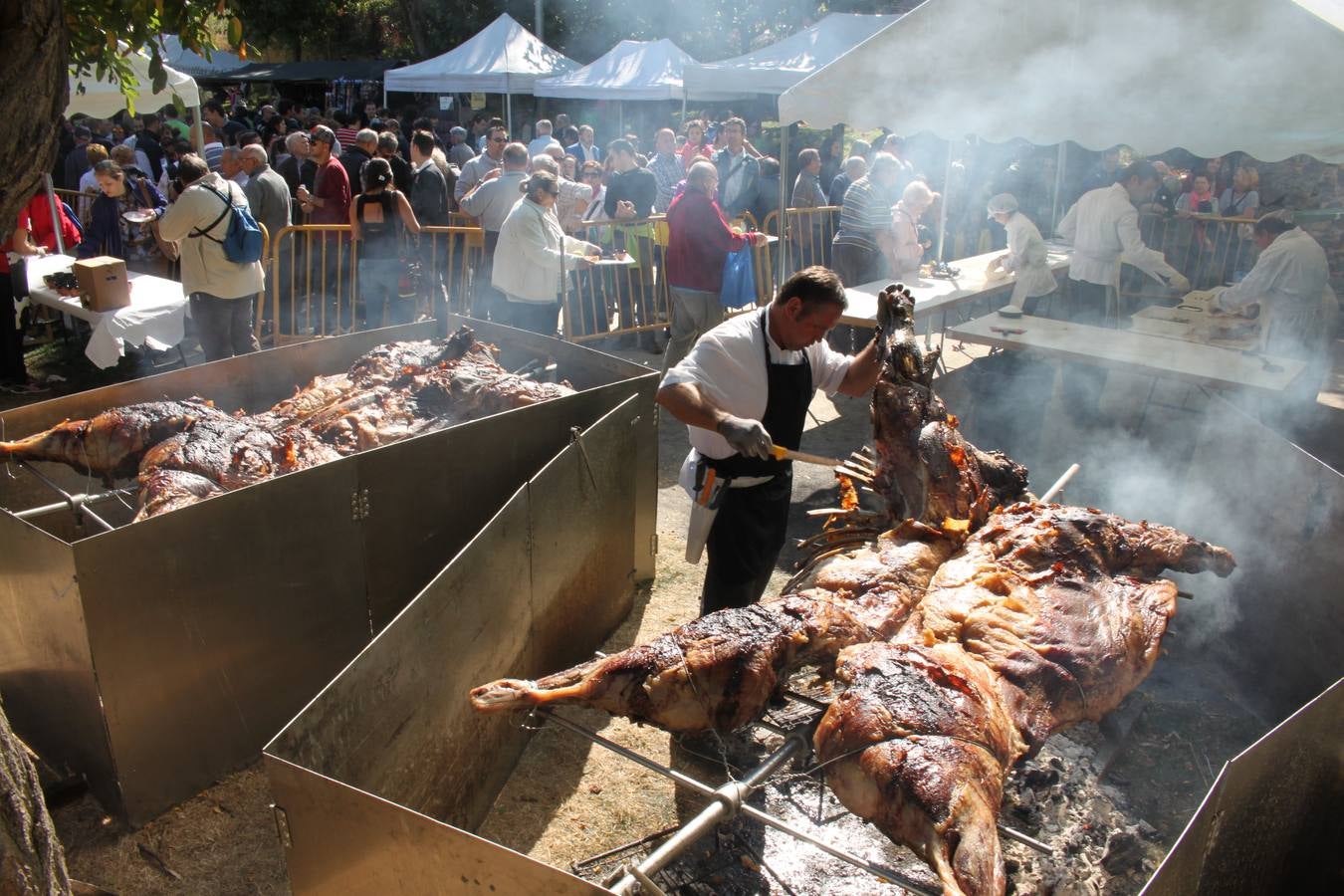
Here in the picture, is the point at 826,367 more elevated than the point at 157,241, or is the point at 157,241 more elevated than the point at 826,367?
the point at 157,241

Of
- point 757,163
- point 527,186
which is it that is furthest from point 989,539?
point 757,163

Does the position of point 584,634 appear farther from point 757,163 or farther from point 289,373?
point 757,163

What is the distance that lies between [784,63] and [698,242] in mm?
8211

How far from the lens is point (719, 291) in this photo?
30.4ft

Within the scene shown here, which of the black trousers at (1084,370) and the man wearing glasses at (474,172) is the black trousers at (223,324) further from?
the black trousers at (1084,370)

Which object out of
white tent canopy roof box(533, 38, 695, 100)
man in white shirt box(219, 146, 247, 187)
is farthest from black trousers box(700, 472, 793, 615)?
white tent canopy roof box(533, 38, 695, 100)

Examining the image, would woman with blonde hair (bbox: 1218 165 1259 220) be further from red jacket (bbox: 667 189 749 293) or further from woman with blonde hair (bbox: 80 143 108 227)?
woman with blonde hair (bbox: 80 143 108 227)

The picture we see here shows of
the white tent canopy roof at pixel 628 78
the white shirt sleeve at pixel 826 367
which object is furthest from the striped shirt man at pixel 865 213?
the white tent canopy roof at pixel 628 78

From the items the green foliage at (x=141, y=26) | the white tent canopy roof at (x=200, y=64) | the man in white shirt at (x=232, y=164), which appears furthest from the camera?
the white tent canopy roof at (x=200, y=64)

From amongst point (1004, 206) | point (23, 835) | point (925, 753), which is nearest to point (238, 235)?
point (23, 835)

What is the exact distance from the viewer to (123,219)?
12.0m

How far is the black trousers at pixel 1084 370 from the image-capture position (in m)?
9.19

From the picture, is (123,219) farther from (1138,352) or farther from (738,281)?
(1138,352)

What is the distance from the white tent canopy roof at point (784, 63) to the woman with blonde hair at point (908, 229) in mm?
5155
